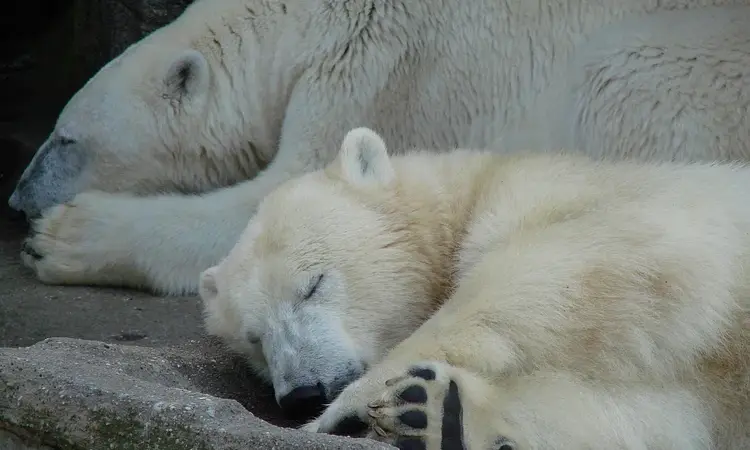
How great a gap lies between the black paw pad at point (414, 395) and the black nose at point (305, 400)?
0.56m

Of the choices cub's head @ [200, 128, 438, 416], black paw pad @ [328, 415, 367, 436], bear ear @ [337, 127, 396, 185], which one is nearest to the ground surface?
cub's head @ [200, 128, 438, 416]

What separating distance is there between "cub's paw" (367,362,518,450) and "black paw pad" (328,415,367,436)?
0.28ft

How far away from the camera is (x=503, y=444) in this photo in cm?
182

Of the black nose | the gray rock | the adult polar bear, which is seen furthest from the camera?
the adult polar bear

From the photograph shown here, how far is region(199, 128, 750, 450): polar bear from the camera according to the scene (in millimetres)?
1901

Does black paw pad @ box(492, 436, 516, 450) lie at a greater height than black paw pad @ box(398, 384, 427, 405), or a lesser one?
lesser

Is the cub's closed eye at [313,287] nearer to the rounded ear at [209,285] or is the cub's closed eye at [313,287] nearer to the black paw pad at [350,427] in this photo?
the rounded ear at [209,285]

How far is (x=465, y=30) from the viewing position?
4.02m

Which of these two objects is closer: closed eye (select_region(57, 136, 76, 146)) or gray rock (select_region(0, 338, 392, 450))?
gray rock (select_region(0, 338, 392, 450))

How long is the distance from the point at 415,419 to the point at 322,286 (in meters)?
0.79

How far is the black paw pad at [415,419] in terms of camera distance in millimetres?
1817

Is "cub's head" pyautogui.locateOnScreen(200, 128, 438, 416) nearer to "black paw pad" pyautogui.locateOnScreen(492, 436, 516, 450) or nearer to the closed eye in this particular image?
"black paw pad" pyautogui.locateOnScreen(492, 436, 516, 450)

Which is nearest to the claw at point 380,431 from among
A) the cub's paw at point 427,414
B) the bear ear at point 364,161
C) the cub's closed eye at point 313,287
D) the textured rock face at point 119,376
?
the cub's paw at point 427,414

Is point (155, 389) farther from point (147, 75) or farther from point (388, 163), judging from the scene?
point (147, 75)
